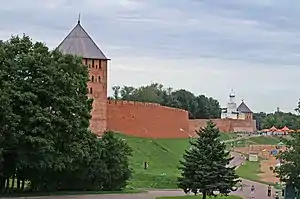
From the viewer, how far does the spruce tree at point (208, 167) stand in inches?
1294

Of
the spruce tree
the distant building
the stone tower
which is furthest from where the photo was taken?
the distant building

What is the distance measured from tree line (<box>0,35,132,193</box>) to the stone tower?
83.9 feet

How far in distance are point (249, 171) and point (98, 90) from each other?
16963 mm

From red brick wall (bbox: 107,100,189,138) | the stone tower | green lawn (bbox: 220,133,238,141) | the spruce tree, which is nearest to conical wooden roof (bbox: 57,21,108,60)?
the stone tower

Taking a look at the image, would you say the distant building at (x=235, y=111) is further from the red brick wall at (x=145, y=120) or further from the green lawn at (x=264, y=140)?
the red brick wall at (x=145, y=120)

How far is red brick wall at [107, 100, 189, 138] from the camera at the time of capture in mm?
74000

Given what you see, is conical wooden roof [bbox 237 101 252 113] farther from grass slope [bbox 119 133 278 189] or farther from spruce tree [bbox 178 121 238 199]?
spruce tree [bbox 178 121 238 199]

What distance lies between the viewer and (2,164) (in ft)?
115

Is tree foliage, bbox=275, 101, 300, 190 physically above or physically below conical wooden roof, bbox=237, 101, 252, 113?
below

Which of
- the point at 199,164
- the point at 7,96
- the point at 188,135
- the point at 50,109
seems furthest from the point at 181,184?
the point at 188,135

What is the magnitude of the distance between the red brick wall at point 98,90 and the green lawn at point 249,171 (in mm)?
14241

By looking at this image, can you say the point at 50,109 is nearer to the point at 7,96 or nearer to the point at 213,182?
the point at 7,96

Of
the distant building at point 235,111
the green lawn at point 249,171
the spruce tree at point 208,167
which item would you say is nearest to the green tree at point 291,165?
the spruce tree at point 208,167

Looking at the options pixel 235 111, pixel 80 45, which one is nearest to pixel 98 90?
pixel 80 45
